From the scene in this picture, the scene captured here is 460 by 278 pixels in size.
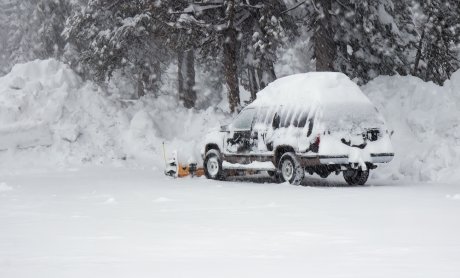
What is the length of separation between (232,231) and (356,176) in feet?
26.8

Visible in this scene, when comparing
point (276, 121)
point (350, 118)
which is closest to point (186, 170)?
point (276, 121)

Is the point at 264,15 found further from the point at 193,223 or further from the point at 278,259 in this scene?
the point at 278,259

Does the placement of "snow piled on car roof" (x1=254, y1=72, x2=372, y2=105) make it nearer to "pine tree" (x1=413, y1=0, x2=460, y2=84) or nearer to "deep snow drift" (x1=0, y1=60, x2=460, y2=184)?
"deep snow drift" (x1=0, y1=60, x2=460, y2=184)

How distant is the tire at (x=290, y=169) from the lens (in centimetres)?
1645

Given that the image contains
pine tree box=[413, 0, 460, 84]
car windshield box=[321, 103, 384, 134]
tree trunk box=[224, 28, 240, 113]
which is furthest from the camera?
tree trunk box=[224, 28, 240, 113]

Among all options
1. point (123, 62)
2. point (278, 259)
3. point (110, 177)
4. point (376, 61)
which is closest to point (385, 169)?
point (110, 177)

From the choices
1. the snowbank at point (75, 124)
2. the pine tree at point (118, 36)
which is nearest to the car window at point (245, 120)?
the snowbank at point (75, 124)

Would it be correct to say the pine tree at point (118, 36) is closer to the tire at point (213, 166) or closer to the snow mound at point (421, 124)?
the snow mound at point (421, 124)

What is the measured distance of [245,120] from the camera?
18.3m

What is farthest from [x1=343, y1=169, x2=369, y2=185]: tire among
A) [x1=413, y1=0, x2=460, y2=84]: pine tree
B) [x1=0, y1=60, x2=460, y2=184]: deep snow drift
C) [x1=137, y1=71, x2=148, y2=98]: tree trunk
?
[x1=137, y1=71, x2=148, y2=98]: tree trunk

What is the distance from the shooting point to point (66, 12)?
148ft

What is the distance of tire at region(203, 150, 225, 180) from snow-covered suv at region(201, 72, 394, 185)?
302 millimetres

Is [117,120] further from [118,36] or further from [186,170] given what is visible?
[186,170]

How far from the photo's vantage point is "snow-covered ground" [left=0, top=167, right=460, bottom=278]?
23.6 ft
